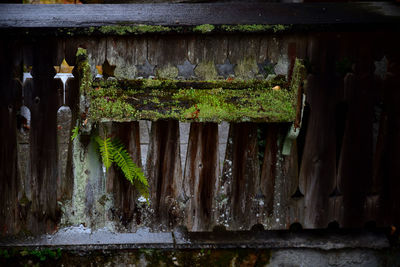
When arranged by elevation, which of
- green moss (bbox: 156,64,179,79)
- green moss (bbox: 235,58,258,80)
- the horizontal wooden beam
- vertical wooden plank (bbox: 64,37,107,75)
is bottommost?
green moss (bbox: 156,64,179,79)

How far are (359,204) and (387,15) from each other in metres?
1.48

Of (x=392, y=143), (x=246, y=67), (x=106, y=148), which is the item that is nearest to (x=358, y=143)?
(x=392, y=143)

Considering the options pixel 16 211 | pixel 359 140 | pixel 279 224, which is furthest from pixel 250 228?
pixel 16 211

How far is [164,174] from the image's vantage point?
3221mm

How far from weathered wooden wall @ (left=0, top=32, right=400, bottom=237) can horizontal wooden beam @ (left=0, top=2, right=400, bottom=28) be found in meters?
0.11

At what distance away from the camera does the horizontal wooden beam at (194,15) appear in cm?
284

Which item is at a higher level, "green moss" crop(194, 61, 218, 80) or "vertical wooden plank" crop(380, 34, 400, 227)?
"green moss" crop(194, 61, 218, 80)

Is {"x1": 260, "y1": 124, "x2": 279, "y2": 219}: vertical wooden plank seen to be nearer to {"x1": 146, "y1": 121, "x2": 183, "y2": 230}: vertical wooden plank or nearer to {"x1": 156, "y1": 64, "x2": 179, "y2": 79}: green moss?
{"x1": 146, "y1": 121, "x2": 183, "y2": 230}: vertical wooden plank

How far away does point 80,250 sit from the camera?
3271 millimetres

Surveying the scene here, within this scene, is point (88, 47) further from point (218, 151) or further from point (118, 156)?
point (218, 151)

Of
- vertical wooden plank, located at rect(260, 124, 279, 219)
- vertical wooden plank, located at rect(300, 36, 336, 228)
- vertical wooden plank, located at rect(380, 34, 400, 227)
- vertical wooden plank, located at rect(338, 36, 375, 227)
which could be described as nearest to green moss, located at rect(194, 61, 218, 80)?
vertical wooden plank, located at rect(260, 124, 279, 219)

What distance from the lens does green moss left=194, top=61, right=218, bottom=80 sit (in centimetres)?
297

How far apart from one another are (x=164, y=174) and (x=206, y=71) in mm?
873

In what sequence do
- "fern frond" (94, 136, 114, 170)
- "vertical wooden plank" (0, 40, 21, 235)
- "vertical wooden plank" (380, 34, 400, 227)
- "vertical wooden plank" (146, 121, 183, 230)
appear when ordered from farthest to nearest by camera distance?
"vertical wooden plank" (146, 121, 183, 230), "vertical wooden plank" (380, 34, 400, 227), "vertical wooden plank" (0, 40, 21, 235), "fern frond" (94, 136, 114, 170)
